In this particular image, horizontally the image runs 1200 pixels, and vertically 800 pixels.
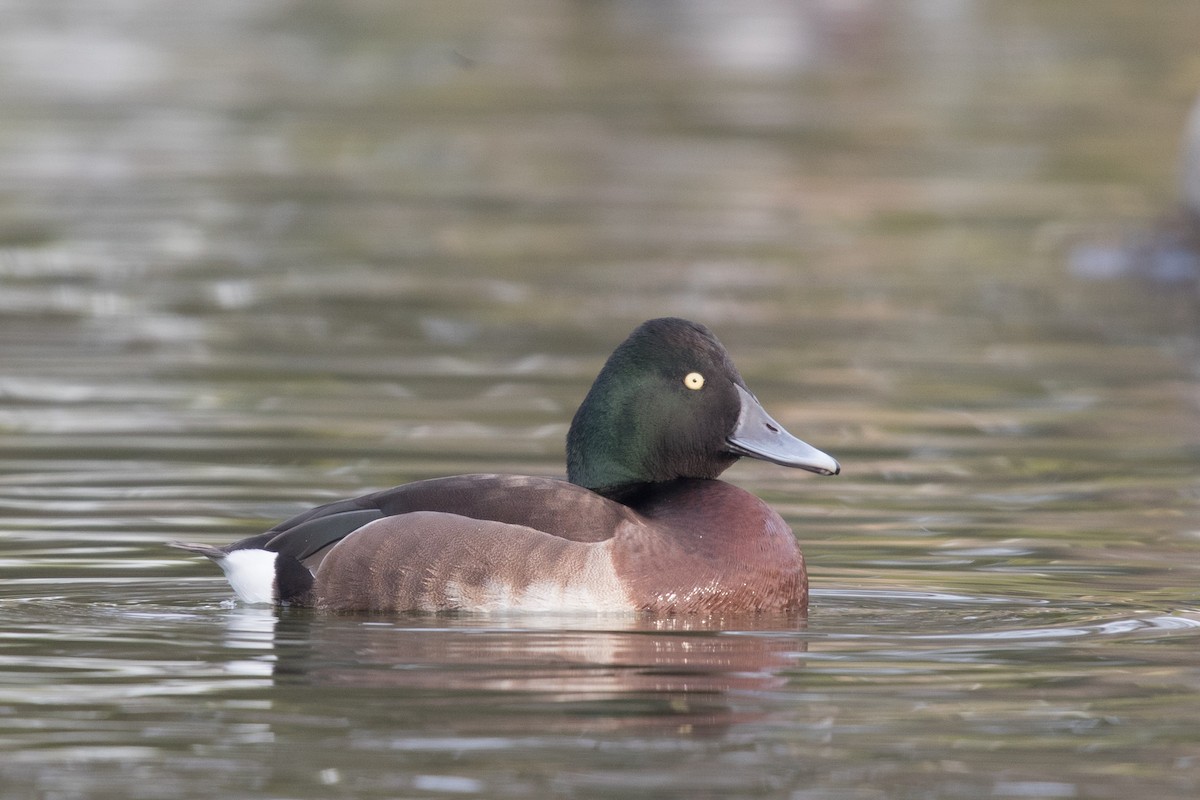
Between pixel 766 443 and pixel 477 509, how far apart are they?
3.37 ft

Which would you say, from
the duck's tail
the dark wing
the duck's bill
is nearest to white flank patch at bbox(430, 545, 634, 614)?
the dark wing

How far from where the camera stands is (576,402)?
41.0ft

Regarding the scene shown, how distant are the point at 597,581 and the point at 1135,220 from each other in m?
13.9

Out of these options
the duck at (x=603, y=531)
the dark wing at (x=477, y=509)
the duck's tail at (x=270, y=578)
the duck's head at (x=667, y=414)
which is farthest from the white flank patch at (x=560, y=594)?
the duck's head at (x=667, y=414)

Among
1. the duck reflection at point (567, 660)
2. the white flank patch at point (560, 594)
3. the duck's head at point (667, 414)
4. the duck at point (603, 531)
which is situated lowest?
the duck reflection at point (567, 660)

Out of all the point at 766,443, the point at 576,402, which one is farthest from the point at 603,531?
the point at 576,402

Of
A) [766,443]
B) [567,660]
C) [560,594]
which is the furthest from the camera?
[766,443]

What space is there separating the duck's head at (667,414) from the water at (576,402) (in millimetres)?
659

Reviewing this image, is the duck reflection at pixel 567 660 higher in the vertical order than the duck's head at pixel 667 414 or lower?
lower

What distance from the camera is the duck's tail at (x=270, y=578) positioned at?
784cm

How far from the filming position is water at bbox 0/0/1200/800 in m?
6.24

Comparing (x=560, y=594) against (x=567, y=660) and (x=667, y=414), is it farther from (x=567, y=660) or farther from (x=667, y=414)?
(x=667, y=414)

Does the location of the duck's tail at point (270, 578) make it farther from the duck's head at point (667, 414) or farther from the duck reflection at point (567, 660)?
the duck's head at point (667, 414)

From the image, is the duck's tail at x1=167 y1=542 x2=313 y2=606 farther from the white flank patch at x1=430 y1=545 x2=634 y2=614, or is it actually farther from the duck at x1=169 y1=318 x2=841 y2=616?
the white flank patch at x1=430 y1=545 x2=634 y2=614
